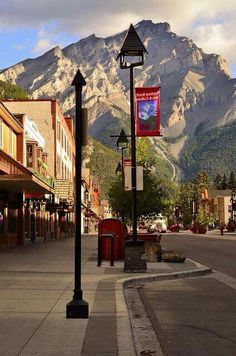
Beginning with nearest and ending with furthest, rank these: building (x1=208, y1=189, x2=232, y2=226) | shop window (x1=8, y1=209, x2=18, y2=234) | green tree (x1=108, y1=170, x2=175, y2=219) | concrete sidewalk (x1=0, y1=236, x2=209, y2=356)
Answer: concrete sidewalk (x1=0, y1=236, x2=209, y2=356) → green tree (x1=108, y1=170, x2=175, y2=219) → shop window (x1=8, y1=209, x2=18, y2=234) → building (x1=208, y1=189, x2=232, y2=226)

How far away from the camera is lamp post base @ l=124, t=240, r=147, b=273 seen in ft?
57.5

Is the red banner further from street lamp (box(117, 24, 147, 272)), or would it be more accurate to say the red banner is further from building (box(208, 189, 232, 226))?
building (box(208, 189, 232, 226))

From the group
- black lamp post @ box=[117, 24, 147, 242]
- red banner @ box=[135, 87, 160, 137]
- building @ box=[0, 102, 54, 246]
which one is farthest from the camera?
building @ box=[0, 102, 54, 246]

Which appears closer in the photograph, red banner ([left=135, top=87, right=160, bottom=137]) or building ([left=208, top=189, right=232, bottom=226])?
red banner ([left=135, top=87, right=160, bottom=137])

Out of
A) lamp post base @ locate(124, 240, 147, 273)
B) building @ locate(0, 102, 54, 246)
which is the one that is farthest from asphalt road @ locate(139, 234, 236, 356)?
building @ locate(0, 102, 54, 246)

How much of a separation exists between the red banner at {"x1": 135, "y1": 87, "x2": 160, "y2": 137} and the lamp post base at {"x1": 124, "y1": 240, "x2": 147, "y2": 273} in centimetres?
326

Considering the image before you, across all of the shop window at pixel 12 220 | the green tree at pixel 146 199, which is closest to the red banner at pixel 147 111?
the green tree at pixel 146 199

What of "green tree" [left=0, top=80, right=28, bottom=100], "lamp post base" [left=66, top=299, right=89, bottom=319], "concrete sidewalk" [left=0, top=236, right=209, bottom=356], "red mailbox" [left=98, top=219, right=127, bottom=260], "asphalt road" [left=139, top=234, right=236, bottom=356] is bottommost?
"asphalt road" [left=139, top=234, right=236, bottom=356]

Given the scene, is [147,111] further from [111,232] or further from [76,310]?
[76,310]

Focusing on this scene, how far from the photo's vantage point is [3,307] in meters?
10.5

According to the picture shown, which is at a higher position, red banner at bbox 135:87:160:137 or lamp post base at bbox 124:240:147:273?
red banner at bbox 135:87:160:137

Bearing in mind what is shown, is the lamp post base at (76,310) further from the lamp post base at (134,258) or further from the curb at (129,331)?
the lamp post base at (134,258)

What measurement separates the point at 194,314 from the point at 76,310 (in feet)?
7.86

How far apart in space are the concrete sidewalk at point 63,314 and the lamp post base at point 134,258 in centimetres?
34
